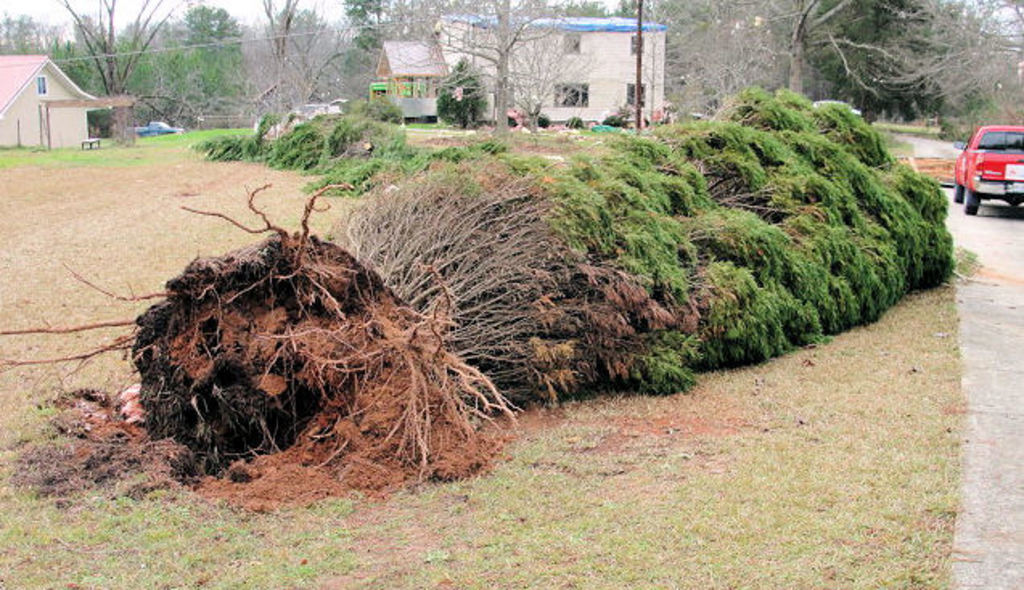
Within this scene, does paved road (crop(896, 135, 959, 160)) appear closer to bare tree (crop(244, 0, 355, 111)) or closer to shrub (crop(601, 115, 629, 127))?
shrub (crop(601, 115, 629, 127))

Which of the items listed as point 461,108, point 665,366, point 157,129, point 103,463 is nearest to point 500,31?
point 461,108

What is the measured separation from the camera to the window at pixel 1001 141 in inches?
915

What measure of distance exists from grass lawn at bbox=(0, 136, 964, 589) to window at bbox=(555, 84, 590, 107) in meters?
38.2

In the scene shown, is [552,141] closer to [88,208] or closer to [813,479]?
[88,208]

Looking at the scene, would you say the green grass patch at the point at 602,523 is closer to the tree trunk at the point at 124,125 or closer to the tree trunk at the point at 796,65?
the tree trunk at the point at 796,65

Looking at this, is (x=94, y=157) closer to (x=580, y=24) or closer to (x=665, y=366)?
(x=580, y=24)

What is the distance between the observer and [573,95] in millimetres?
51750

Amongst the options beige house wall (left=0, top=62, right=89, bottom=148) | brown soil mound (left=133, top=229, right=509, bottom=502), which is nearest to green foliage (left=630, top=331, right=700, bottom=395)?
brown soil mound (left=133, top=229, right=509, bottom=502)

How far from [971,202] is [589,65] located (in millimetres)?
27192

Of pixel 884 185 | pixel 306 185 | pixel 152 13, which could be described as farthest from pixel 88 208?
pixel 152 13

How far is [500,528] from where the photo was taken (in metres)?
5.69

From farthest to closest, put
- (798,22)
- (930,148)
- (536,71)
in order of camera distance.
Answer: (930,148)
(798,22)
(536,71)

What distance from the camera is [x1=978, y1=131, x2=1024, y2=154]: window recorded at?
23.2m

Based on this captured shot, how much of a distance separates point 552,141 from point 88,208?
14.6 meters
